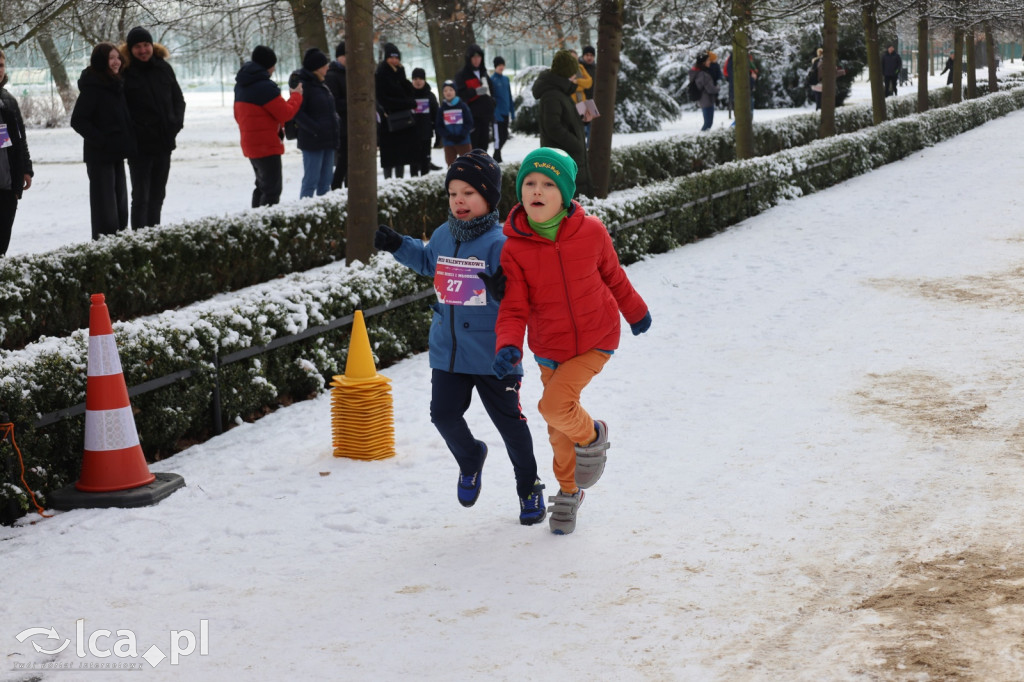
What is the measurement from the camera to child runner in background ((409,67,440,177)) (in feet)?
49.2

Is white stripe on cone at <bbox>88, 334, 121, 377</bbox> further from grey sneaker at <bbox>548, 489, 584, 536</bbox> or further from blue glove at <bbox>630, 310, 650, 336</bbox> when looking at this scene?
blue glove at <bbox>630, 310, 650, 336</bbox>

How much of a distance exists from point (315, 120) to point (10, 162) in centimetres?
393

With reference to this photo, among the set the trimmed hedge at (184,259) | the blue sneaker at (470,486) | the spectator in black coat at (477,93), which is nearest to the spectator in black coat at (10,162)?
the trimmed hedge at (184,259)

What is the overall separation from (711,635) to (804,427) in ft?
8.19

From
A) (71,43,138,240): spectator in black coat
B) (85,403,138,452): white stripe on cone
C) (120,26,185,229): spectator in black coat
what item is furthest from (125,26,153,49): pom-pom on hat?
(85,403,138,452): white stripe on cone

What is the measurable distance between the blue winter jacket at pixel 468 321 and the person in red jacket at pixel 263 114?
7.10 meters

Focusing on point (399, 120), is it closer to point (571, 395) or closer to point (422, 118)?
point (422, 118)

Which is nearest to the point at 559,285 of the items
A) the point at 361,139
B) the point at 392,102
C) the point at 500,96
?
the point at 361,139

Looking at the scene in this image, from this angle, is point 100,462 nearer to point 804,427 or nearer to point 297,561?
point 297,561

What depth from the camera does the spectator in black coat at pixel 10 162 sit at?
8453 mm

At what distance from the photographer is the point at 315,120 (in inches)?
475

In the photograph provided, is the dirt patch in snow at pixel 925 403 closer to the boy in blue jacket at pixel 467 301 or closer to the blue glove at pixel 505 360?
the boy in blue jacket at pixel 467 301

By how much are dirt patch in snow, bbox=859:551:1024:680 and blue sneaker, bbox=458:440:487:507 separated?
162 cm

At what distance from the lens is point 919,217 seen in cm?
1352
